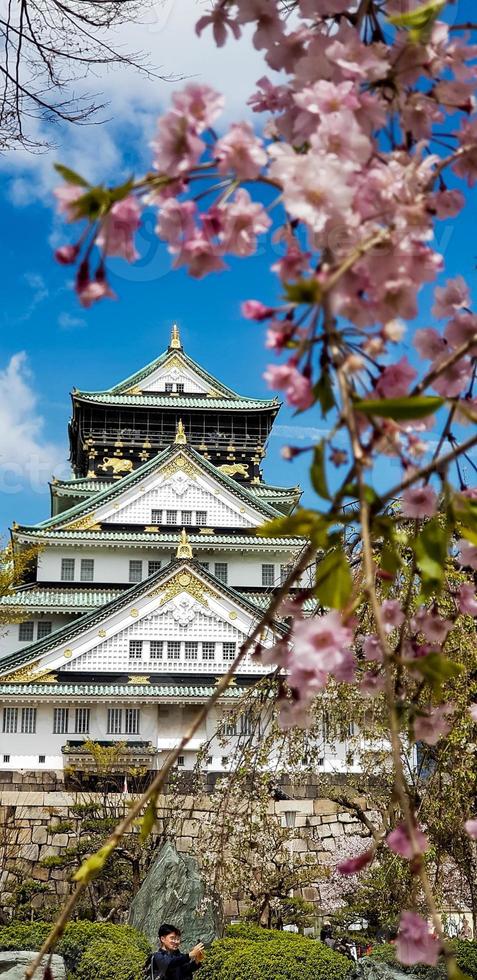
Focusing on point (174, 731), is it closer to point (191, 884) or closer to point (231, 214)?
point (191, 884)

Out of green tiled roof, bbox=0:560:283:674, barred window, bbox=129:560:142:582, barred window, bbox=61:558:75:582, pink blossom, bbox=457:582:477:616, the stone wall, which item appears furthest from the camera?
barred window, bbox=129:560:142:582

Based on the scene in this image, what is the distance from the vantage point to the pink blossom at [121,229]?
130cm

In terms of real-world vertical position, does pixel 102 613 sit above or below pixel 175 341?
below

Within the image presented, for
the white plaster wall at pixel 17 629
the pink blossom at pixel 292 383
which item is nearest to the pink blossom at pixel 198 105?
the pink blossom at pixel 292 383

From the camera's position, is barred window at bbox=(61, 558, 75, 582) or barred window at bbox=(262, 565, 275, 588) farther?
barred window at bbox=(262, 565, 275, 588)

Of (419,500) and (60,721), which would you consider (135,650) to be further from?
(419,500)

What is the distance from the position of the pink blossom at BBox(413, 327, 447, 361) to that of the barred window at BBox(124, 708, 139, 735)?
74.0 ft

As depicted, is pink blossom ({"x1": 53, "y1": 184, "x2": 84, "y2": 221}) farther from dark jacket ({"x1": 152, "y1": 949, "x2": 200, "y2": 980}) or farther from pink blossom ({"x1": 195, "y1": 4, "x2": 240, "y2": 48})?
dark jacket ({"x1": 152, "y1": 949, "x2": 200, "y2": 980})

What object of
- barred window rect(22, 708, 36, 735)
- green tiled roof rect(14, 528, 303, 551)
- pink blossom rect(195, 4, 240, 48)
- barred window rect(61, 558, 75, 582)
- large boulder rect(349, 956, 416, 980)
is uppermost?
green tiled roof rect(14, 528, 303, 551)

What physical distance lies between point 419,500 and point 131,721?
22.5 metres

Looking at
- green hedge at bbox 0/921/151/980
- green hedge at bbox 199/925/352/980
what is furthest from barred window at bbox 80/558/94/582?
green hedge at bbox 199/925/352/980

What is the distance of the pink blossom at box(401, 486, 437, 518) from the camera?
1715 mm

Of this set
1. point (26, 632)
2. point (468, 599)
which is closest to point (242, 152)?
point (468, 599)

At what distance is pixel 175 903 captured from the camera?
11.9m
